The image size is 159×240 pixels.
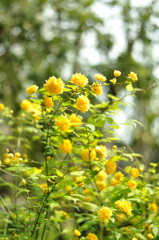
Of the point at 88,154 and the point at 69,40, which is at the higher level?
the point at 69,40

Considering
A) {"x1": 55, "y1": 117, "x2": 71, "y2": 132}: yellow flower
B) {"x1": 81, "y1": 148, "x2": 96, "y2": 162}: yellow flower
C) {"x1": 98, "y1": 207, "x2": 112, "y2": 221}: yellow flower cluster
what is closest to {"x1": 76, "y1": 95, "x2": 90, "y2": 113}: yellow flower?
{"x1": 55, "y1": 117, "x2": 71, "y2": 132}: yellow flower

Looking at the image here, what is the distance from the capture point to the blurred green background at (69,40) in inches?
129

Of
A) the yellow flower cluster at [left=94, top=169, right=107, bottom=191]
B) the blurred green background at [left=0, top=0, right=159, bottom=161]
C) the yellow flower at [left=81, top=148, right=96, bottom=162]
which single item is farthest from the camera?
the blurred green background at [left=0, top=0, right=159, bottom=161]

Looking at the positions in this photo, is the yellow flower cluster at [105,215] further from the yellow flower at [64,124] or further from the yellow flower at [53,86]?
the yellow flower at [53,86]

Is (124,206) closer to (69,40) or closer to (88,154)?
(88,154)

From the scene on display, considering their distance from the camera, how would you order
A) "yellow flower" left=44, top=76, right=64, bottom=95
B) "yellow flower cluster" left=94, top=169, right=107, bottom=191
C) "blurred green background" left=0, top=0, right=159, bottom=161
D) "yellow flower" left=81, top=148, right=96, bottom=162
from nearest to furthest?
"yellow flower" left=44, top=76, right=64, bottom=95 → "yellow flower" left=81, top=148, right=96, bottom=162 → "yellow flower cluster" left=94, top=169, right=107, bottom=191 → "blurred green background" left=0, top=0, right=159, bottom=161

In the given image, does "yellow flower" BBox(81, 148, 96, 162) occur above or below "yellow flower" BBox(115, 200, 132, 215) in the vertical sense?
above

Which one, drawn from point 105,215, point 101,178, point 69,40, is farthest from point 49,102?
point 69,40

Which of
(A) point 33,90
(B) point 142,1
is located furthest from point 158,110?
(A) point 33,90

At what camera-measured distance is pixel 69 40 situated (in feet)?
12.0

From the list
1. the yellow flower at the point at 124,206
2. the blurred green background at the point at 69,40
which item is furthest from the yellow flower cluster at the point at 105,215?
the blurred green background at the point at 69,40

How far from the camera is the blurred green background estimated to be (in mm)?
3266

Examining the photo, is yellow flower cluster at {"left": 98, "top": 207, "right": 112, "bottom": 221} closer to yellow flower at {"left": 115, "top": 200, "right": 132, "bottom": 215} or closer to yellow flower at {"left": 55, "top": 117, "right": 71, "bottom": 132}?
yellow flower at {"left": 115, "top": 200, "right": 132, "bottom": 215}

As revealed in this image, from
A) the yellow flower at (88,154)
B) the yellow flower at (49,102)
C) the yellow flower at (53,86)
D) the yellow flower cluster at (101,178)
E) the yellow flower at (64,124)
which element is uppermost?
the yellow flower at (53,86)
